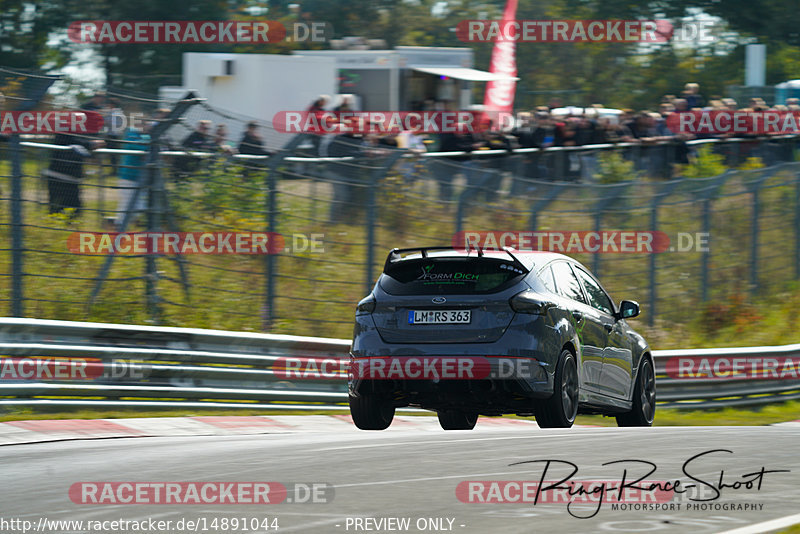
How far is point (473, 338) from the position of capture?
10.4 m

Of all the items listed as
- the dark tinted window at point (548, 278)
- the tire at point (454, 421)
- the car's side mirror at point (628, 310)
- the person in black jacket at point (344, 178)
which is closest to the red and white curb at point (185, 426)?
the tire at point (454, 421)

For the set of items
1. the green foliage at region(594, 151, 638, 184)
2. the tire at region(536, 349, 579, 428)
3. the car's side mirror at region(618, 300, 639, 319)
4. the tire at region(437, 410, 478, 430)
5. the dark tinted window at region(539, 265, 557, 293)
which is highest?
the green foliage at region(594, 151, 638, 184)

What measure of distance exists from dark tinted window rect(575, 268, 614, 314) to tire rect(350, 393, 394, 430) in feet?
6.73

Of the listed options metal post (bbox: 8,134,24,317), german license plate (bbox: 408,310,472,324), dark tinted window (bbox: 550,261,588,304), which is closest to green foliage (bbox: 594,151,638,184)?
dark tinted window (bbox: 550,261,588,304)

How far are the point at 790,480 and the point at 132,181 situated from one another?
30.0 ft

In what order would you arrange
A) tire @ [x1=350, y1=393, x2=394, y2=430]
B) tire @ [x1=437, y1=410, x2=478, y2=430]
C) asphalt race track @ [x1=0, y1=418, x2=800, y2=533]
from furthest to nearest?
tire @ [x1=437, y1=410, x2=478, y2=430] < tire @ [x1=350, y1=393, x2=394, y2=430] < asphalt race track @ [x1=0, y1=418, x2=800, y2=533]

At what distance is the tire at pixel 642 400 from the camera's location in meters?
13.1

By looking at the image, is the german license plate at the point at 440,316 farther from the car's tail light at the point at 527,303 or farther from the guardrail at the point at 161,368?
the guardrail at the point at 161,368

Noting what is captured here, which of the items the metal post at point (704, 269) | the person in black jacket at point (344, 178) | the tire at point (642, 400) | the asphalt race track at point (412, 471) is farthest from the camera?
the metal post at point (704, 269)

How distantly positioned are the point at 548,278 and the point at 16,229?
19.0 feet

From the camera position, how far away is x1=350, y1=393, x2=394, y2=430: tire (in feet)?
37.3

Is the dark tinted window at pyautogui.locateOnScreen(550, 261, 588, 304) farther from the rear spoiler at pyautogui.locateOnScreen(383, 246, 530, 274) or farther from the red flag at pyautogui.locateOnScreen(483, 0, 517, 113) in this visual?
the red flag at pyautogui.locateOnScreen(483, 0, 517, 113)

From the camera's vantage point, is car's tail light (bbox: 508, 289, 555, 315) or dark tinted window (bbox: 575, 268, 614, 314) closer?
car's tail light (bbox: 508, 289, 555, 315)

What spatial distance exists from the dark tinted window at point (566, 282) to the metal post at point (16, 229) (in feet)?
18.4
